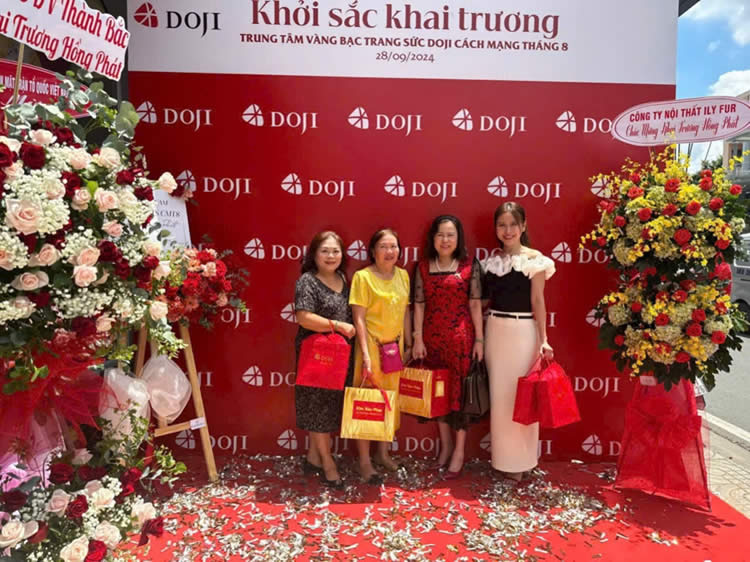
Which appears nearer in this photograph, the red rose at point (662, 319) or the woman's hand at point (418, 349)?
the red rose at point (662, 319)

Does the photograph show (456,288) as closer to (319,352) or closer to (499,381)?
(499,381)

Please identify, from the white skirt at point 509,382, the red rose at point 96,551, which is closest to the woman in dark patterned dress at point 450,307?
the white skirt at point 509,382

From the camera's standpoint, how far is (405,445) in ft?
12.7

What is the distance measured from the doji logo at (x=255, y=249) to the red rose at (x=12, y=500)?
89.4 inches

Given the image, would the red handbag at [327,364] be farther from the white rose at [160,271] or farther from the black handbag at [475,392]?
the white rose at [160,271]

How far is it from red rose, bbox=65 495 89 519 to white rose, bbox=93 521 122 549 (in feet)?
0.28

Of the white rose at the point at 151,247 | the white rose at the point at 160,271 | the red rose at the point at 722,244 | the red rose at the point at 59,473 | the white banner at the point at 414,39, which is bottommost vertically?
the red rose at the point at 59,473

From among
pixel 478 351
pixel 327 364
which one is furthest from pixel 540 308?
pixel 327 364

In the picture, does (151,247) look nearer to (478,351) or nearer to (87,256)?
(87,256)

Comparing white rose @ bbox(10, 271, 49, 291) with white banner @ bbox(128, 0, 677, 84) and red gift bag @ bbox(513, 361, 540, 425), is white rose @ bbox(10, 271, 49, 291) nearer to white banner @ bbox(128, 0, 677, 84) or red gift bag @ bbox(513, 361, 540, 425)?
white banner @ bbox(128, 0, 677, 84)

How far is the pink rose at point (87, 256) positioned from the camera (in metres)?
1.52

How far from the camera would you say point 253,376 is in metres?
3.80

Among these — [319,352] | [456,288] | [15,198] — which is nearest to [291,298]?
[319,352]

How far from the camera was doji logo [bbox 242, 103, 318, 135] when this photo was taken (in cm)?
360
